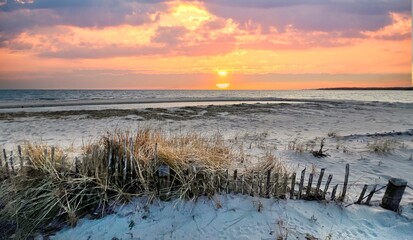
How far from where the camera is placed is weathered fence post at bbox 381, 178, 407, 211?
5.06m

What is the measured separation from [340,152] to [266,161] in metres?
4.43

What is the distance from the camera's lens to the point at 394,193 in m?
5.12

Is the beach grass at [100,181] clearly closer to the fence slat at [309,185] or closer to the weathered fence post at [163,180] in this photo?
the weathered fence post at [163,180]

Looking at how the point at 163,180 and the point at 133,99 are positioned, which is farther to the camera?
the point at 133,99

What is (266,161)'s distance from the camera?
19.5 feet

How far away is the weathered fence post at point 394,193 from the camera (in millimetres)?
5062

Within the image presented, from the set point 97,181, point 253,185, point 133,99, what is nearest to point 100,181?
point 97,181

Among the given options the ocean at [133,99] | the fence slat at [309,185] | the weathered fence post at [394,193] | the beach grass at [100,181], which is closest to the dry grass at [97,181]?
the beach grass at [100,181]

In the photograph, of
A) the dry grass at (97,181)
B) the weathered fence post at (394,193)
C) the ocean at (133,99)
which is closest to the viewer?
the dry grass at (97,181)

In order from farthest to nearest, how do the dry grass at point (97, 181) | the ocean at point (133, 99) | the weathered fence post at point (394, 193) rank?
the ocean at point (133, 99), the weathered fence post at point (394, 193), the dry grass at point (97, 181)

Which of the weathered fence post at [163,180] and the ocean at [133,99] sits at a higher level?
the weathered fence post at [163,180]

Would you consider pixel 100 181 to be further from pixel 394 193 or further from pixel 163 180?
pixel 394 193

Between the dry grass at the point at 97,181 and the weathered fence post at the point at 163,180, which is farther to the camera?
the weathered fence post at the point at 163,180

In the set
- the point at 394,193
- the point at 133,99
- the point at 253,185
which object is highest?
the point at 253,185
